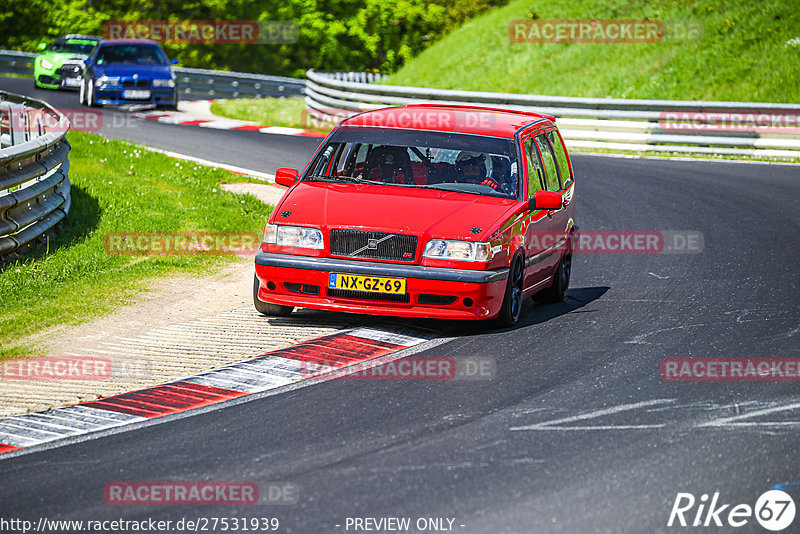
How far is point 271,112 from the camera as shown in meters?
32.0

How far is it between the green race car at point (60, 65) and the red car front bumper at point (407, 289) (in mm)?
24838

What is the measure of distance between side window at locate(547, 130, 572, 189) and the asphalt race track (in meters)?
1.38

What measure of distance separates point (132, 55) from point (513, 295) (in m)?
21.3

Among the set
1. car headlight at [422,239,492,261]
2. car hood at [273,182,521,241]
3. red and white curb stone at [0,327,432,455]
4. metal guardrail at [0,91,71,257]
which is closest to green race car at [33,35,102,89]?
metal guardrail at [0,91,71,257]

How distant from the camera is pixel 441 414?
6.94 meters

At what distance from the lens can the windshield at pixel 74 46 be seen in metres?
33.8

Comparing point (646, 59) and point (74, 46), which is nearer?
point (646, 59)

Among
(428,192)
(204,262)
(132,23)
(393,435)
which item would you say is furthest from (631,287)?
(132,23)

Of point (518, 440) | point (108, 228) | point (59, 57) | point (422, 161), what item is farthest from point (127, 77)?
point (518, 440)

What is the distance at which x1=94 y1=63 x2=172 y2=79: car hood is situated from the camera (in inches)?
1076

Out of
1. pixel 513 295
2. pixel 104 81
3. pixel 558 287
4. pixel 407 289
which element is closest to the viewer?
pixel 407 289

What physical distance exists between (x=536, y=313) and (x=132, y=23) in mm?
49951

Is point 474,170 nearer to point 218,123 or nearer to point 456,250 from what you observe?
point 456,250

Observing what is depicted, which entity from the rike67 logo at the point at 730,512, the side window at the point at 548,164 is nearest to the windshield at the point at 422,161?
the side window at the point at 548,164
